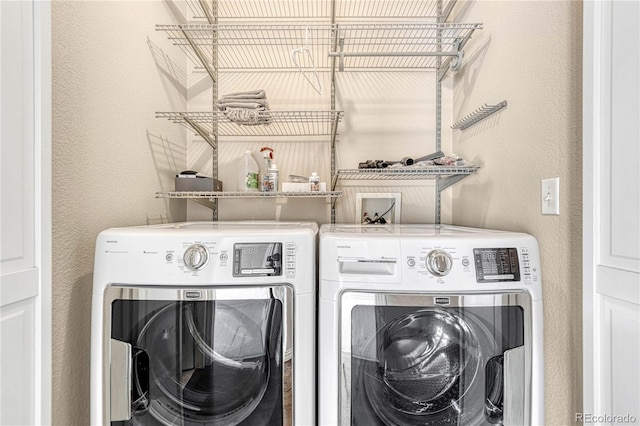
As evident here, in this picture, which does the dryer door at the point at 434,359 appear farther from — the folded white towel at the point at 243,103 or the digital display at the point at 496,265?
the folded white towel at the point at 243,103

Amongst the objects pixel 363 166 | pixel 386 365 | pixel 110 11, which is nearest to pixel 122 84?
pixel 110 11

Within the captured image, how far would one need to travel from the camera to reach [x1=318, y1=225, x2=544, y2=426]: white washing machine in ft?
3.13

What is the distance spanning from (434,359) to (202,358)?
2.38 feet

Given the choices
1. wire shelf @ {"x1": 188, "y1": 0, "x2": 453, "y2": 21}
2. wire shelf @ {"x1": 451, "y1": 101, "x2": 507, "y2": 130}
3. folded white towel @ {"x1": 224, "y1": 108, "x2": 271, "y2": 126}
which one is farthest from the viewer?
wire shelf @ {"x1": 188, "y1": 0, "x2": 453, "y2": 21}

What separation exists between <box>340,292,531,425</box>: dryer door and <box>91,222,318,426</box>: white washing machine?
0.49ft

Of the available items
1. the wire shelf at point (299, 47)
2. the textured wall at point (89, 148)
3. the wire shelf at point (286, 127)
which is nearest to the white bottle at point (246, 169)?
the wire shelf at point (286, 127)

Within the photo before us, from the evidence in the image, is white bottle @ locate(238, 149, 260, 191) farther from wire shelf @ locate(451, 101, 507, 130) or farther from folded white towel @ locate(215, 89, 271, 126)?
wire shelf @ locate(451, 101, 507, 130)

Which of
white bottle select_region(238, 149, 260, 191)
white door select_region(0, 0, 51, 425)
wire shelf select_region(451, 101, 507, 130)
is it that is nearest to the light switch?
wire shelf select_region(451, 101, 507, 130)

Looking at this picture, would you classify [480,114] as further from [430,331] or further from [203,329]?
[203,329]

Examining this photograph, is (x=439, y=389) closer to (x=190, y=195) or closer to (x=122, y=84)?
(x=190, y=195)

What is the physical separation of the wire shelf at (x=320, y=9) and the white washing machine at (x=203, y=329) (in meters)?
1.54

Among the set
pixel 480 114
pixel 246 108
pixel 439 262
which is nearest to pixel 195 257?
pixel 439 262

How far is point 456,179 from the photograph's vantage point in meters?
1.71
